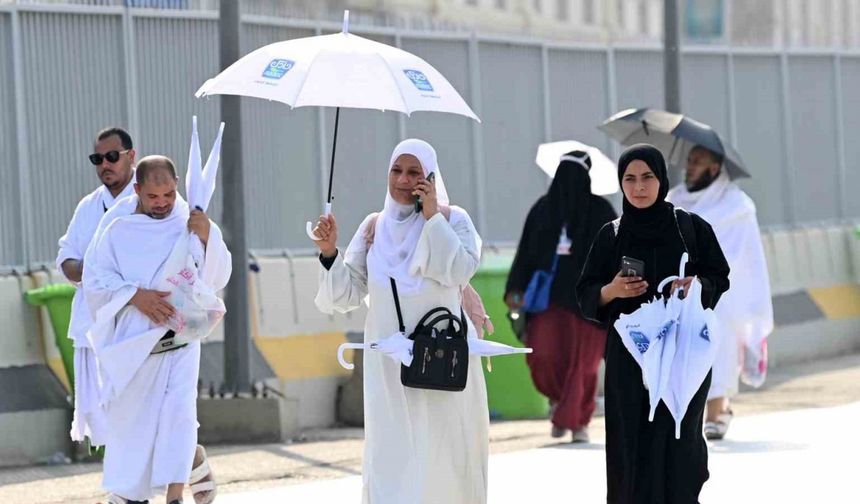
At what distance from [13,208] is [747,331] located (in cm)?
468

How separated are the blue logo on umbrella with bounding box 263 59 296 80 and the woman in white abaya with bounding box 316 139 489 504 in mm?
708

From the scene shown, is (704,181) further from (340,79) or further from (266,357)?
(340,79)

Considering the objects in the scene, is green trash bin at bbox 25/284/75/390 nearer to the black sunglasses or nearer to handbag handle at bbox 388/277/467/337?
the black sunglasses

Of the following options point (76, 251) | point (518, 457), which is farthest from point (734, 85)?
point (76, 251)

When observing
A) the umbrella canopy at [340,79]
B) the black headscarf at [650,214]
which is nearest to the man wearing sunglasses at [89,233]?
the umbrella canopy at [340,79]

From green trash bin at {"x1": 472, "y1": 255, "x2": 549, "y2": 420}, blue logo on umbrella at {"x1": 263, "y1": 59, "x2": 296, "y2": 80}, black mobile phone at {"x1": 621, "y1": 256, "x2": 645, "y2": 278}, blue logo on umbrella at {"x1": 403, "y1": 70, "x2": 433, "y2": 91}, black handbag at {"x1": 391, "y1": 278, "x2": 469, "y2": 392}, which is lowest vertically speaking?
green trash bin at {"x1": 472, "y1": 255, "x2": 549, "y2": 420}

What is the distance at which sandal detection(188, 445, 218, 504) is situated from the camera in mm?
9016

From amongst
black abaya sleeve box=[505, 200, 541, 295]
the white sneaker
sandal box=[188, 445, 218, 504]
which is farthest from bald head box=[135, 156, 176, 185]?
the white sneaker

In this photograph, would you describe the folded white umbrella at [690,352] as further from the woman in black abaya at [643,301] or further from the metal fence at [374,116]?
the metal fence at [374,116]

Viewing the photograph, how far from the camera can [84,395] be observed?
9500 millimetres

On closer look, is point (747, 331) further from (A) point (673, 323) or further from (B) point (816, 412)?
(A) point (673, 323)

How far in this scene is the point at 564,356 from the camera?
40.6ft

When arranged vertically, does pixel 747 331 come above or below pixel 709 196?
below

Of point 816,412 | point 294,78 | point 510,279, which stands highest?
Result: point 294,78
